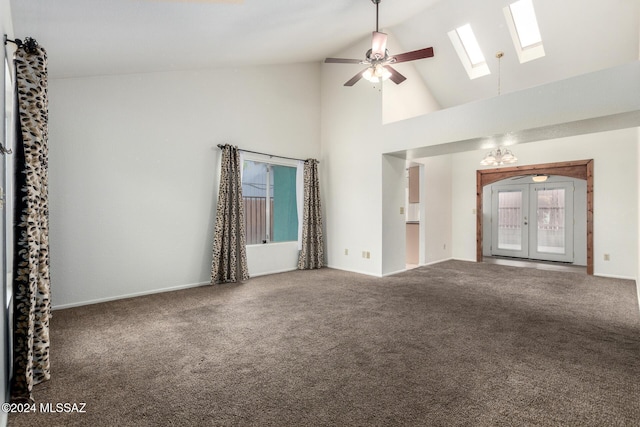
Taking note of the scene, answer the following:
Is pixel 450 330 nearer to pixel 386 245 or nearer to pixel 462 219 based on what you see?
pixel 386 245

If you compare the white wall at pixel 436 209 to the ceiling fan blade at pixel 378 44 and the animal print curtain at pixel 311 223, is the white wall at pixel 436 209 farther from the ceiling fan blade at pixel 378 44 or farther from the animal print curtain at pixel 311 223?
the ceiling fan blade at pixel 378 44

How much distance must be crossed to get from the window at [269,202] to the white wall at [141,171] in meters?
0.36

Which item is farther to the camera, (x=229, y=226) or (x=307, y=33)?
(x=229, y=226)

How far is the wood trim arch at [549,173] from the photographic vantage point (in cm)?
577

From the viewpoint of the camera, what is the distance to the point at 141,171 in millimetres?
4160

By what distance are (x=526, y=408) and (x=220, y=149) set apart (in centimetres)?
460

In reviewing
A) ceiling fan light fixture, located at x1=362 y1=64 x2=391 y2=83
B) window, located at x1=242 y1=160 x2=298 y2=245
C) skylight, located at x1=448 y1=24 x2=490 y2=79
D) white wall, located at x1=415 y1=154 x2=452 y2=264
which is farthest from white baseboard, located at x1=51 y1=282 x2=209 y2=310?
skylight, located at x1=448 y1=24 x2=490 y2=79

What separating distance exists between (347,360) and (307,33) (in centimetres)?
414

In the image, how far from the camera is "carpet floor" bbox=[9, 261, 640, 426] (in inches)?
69.5

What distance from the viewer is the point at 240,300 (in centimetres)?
397

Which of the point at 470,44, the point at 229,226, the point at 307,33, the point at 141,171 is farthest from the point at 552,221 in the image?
the point at 141,171

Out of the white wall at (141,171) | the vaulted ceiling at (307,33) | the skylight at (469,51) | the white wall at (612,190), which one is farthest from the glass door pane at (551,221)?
the white wall at (141,171)

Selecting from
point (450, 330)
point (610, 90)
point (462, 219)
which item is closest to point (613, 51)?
point (610, 90)

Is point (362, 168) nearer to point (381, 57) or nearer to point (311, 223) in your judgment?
point (311, 223)
